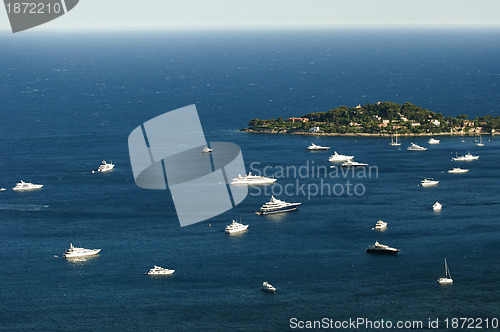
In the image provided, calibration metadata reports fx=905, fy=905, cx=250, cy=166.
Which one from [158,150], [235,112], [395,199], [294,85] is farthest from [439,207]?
[294,85]

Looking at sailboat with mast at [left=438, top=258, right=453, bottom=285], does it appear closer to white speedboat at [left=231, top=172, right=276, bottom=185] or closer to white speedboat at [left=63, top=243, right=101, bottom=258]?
white speedboat at [left=63, top=243, right=101, bottom=258]

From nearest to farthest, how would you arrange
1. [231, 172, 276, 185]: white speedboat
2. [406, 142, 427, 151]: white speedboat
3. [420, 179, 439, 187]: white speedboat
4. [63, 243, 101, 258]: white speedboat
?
[63, 243, 101, 258]: white speedboat → [420, 179, 439, 187]: white speedboat → [231, 172, 276, 185]: white speedboat → [406, 142, 427, 151]: white speedboat

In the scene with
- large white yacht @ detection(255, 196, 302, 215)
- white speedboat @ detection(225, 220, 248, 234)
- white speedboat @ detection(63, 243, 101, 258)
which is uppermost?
white speedboat @ detection(63, 243, 101, 258)

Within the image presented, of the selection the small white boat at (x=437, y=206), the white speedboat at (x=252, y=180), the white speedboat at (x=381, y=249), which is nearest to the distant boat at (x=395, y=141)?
the white speedboat at (x=252, y=180)

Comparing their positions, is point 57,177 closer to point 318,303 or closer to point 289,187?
point 289,187

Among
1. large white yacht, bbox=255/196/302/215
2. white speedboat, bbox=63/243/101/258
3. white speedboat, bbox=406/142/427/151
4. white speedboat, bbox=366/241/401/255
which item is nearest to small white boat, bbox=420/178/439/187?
large white yacht, bbox=255/196/302/215

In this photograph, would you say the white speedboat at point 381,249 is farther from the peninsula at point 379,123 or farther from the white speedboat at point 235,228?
the peninsula at point 379,123
